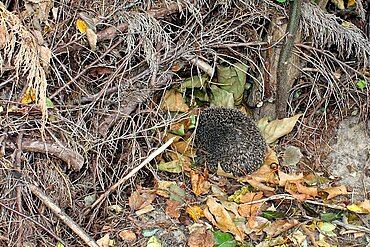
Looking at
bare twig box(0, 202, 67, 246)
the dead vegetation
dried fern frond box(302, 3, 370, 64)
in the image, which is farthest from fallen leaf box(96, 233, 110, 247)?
dried fern frond box(302, 3, 370, 64)

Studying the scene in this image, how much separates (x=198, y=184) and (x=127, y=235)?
25.5 inches

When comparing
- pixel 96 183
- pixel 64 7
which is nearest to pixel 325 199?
pixel 96 183

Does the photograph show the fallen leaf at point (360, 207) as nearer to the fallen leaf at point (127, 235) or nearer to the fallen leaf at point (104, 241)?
the fallen leaf at point (127, 235)

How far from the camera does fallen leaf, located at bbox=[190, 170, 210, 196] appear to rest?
12.1ft

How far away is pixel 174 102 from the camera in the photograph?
4.02 meters

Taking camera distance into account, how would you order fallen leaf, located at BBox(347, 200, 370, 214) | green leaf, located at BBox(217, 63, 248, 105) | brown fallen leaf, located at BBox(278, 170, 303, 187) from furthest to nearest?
green leaf, located at BBox(217, 63, 248, 105) < brown fallen leaf, located at BBox(278, 170, 303, 187) < fallen leaf, located at BBox(347, 200, 370, 214)

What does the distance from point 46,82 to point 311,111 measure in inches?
86.6

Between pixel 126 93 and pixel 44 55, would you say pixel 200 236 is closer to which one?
pixel 126 93

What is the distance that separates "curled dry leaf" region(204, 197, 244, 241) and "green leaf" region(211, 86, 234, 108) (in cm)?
97

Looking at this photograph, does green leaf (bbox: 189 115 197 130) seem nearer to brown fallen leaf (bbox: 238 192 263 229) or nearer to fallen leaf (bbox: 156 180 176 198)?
fallen leaf (bbox: 156 180 176 198)

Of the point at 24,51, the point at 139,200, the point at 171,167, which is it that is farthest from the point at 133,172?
the point at 24,51

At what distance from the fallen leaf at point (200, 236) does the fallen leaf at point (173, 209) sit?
0.15 m

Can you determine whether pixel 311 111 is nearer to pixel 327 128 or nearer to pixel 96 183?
pixel 327 128

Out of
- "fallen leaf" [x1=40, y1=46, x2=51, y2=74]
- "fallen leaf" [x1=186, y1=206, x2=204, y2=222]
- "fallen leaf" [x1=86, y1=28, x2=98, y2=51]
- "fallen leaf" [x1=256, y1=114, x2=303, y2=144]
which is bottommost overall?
"fallen leaf" [x1=186, y1=206, x2=204, y2=222]
